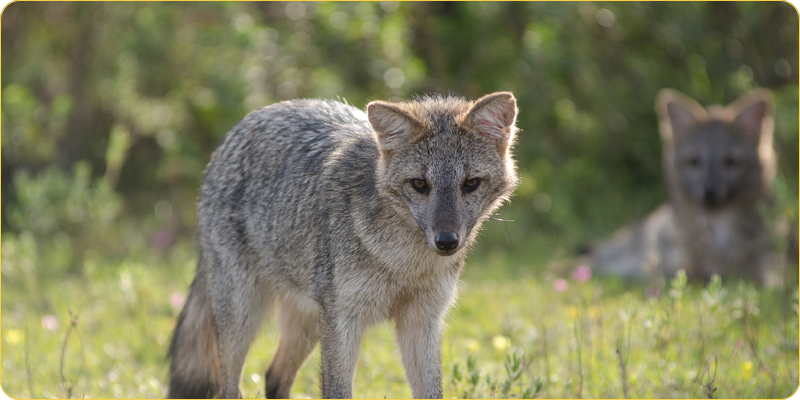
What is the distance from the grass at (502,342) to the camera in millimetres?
4395

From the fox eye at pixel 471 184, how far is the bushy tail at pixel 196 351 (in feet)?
6.59

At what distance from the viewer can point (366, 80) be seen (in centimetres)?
893

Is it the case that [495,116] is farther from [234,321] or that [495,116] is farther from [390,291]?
[234,321]

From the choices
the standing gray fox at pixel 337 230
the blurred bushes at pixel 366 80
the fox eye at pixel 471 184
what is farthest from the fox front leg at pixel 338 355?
the blurred bushes at pixel 366 80

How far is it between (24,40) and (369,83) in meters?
4.69

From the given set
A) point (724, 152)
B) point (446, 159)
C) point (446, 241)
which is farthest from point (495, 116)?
point (724, 152)

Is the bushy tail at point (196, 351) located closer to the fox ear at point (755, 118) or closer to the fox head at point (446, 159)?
the fox head at point (446, 159)

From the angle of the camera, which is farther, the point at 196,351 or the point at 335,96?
the point at 335,96

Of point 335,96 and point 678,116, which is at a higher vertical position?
point 335,96

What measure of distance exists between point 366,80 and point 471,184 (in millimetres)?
5430

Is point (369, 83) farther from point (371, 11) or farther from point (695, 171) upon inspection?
point (695, 171)

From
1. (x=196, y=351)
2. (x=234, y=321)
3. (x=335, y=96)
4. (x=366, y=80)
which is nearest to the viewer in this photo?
(x=234, y=321)

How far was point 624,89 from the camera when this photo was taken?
30.7ft

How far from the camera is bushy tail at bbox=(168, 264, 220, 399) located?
464 centimetres
